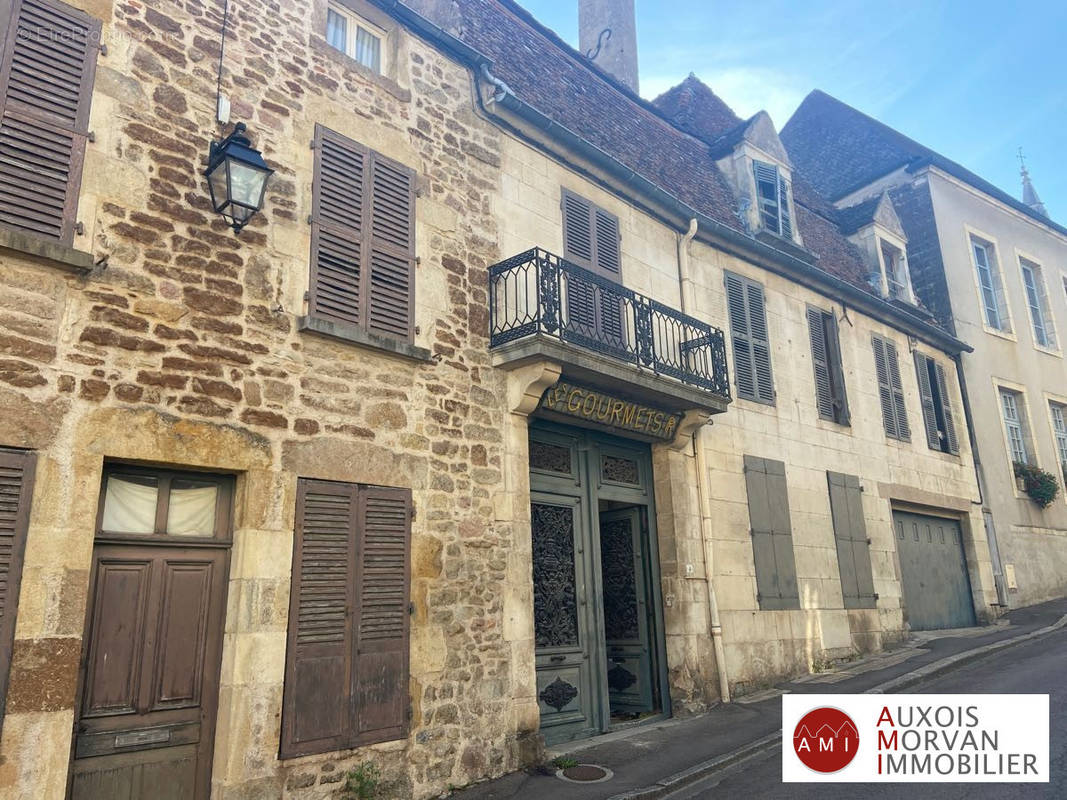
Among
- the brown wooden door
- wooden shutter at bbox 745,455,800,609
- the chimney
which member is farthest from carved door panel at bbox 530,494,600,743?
the chimney

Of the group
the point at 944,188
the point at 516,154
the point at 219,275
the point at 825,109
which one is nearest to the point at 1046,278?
the point at 944,188

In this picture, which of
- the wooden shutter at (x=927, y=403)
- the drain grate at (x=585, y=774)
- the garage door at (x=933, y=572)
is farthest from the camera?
the wooden shutter at (x=927, y=403)

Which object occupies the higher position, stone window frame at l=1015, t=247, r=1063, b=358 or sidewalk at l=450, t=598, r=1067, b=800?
stone window frame at l=1015, t=247, r=1063, b=358

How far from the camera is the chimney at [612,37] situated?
15016mm

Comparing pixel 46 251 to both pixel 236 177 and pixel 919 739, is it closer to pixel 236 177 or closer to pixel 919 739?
pixel 236 177

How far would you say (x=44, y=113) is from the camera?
5160mm

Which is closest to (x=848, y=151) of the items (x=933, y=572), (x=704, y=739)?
(x=933, y=572)

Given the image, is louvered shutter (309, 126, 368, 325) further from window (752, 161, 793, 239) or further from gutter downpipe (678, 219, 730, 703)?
window (752, 161, 793, 239)

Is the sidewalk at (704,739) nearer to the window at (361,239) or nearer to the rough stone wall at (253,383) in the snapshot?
the rough stone wall at (253,383)

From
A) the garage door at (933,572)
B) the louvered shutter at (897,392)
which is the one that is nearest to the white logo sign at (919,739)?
the garage door at (933,572)

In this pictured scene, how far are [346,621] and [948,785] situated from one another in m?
4.57

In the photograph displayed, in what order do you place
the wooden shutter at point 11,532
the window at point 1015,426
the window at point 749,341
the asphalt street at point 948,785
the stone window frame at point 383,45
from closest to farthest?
the wooden shutter at point 11,532, the asphalt street at point 948,785, the stone window frame at point 383,45, the window at point 749,341, the window at point 1015,426

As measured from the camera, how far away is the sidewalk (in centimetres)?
636

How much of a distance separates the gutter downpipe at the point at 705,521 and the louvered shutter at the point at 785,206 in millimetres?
3125
